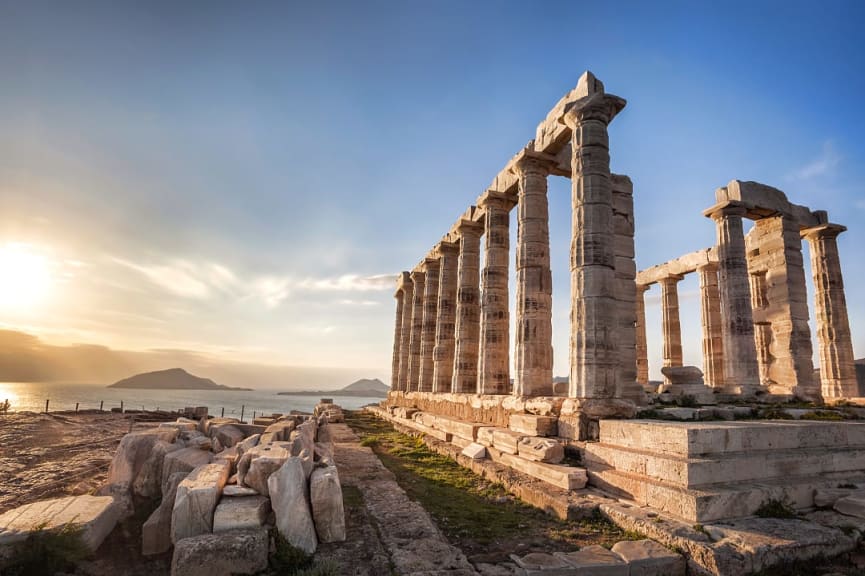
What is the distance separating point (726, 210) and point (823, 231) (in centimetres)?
584

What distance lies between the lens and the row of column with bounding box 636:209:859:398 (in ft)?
60.3

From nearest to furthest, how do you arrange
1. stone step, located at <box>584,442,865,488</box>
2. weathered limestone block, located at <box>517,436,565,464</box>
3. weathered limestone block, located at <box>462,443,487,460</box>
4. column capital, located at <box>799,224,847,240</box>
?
stone step, located at <box>584,442,865,488</box>
weathered limestone block, located at <box>517,436,565,464</box>
weathered limestone block, located at <box>462,443,487,460</box>
column capital, located at <box>799,224,847,240</box>

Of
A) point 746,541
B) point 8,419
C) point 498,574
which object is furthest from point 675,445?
point 8,419

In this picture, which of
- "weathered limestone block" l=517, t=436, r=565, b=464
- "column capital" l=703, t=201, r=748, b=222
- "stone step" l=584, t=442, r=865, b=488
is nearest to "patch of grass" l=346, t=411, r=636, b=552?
"weathered limestone block" l=517, t=436, r=565, b=464

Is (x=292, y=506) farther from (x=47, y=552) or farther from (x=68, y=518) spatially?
(x=68, y=518)

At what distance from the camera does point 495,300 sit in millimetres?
17906

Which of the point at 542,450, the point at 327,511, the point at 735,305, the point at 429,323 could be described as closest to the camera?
the point at 327,511

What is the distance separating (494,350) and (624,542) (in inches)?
457

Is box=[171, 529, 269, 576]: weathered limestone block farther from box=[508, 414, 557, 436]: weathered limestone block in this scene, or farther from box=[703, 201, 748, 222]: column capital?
box=[703, 201, 748, 222]: column capital

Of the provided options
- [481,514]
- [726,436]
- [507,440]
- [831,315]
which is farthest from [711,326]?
[481,514]

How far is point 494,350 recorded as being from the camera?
1733 centimetres

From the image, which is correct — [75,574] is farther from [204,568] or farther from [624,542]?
[624,542]

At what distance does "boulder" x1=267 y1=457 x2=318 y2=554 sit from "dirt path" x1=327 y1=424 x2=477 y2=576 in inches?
18.9

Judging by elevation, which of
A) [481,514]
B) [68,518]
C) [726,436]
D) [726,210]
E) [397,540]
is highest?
[726,210]
